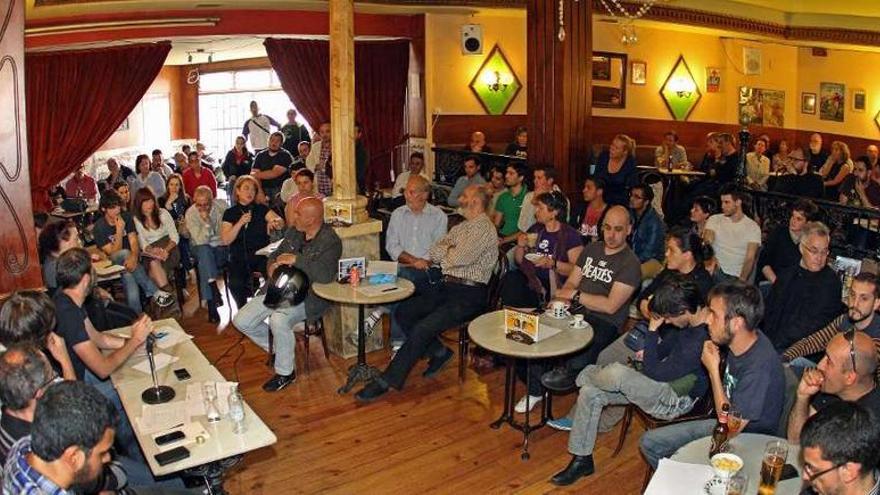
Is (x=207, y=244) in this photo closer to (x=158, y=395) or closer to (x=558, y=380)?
(x=158, y=395)

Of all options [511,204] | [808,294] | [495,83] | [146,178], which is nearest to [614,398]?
[808,294]

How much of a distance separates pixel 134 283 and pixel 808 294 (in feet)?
17.2

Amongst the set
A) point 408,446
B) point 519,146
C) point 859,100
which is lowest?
point 408,446

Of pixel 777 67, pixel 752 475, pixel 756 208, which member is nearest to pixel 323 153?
pixel 756 208

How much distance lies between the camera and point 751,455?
2.98m

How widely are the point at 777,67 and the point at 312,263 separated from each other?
37.7 feet

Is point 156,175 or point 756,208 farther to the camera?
point 156,175

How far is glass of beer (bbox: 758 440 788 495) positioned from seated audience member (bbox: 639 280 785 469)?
1.42 ft

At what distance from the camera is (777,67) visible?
1390 cm

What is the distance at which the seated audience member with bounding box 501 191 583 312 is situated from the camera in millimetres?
5570

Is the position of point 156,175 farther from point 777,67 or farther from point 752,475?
point 777,67

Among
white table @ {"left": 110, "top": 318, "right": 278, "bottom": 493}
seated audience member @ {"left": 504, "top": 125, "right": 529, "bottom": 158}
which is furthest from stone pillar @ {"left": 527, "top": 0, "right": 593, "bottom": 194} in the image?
white table @ {"left": 110, "top": 318, "right": 278, "bottom": 493}

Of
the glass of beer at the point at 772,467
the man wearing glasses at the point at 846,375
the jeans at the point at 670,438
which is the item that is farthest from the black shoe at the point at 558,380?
the glass of beer at the point at 772,467

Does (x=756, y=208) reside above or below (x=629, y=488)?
above
